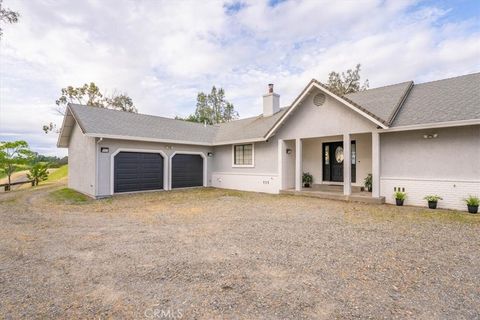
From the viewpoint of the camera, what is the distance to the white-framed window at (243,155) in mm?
14438

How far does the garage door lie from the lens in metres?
14.6

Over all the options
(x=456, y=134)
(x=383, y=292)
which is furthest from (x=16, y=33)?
(x=456, y=134)

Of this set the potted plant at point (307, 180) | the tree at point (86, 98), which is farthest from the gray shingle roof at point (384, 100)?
the tree at point (86, 98)

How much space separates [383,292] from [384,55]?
19.3 m

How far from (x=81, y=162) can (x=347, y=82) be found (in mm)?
25832

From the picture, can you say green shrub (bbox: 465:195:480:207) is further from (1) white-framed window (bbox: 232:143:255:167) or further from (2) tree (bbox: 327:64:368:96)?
(2) tree (bbox: 327:64:368:96)

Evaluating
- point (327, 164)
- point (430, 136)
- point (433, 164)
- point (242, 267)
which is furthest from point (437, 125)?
point (242, 267)

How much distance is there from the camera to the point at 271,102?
16109 millimetres

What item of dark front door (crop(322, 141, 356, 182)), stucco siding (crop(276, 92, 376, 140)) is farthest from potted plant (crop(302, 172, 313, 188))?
stucco siding (crop(276, 92, 376, 140))

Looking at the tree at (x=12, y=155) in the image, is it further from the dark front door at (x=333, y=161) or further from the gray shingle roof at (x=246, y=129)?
the dark front door at (x=333, y=161)

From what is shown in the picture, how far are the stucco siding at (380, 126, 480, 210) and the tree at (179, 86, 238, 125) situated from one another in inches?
1243

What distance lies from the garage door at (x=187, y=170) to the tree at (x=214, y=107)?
24.2m

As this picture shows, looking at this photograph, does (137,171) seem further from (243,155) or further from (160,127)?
(243,155)

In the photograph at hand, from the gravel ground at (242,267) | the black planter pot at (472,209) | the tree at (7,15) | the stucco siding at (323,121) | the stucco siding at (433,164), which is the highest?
the tree at (7,15)
